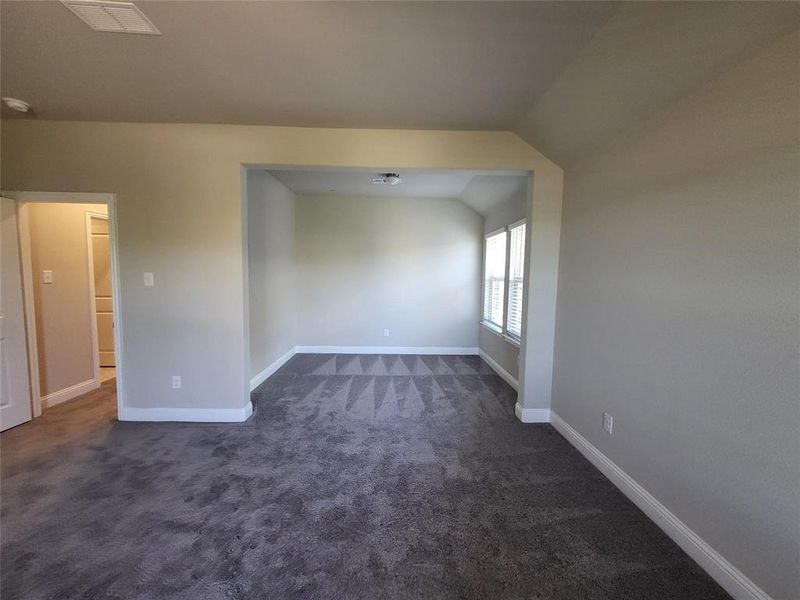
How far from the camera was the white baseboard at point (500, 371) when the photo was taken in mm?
3875

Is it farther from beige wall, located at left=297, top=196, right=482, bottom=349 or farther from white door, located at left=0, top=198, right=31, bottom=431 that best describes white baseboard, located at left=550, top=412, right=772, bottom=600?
white door, located at left=0, top=198, right=31, bottom=431

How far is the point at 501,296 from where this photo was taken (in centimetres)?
467

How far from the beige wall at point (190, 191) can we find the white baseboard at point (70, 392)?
3.50 feet

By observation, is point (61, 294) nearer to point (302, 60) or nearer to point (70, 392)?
point (70, 392)

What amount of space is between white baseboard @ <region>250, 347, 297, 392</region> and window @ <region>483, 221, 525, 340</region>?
315 cm

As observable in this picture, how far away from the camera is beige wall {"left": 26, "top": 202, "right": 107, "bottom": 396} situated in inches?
122

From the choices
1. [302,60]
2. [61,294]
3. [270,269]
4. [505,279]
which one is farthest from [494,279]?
[61,294]

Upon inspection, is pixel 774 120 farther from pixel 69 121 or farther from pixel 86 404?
pixel 86 404

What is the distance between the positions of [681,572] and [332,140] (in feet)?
11.6

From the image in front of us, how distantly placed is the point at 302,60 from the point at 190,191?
5.39 ft

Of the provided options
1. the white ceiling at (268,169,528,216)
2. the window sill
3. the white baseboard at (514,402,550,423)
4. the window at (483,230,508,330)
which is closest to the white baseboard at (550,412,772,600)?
the white baseboard at (514,402,550,423)

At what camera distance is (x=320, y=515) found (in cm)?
183

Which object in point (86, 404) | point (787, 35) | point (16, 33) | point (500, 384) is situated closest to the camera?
point (787, 35)

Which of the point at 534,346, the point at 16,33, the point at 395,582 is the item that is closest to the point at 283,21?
the point at 16,33
